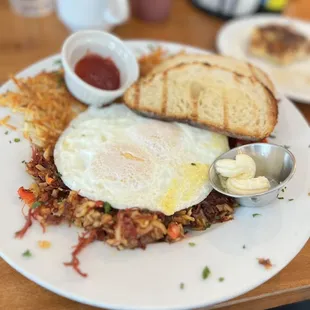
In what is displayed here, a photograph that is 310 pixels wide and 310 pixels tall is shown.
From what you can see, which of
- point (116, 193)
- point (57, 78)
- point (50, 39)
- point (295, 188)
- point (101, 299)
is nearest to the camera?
point (101, 299)

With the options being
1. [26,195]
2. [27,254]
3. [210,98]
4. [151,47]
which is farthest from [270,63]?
[27,254]

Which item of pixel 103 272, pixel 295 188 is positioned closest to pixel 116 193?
pixel 103 272

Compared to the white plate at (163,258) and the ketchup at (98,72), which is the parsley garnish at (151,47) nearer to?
the ketchup at (98,72)

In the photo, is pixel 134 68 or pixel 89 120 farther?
pixel 134 68

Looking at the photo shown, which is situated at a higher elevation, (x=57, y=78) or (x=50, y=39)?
(x=57, y=78)

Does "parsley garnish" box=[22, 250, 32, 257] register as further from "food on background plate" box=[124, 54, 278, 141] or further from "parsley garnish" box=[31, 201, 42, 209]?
"food on background plate" box=[124, 54, 278, 141]

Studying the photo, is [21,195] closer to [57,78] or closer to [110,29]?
[57,78]
